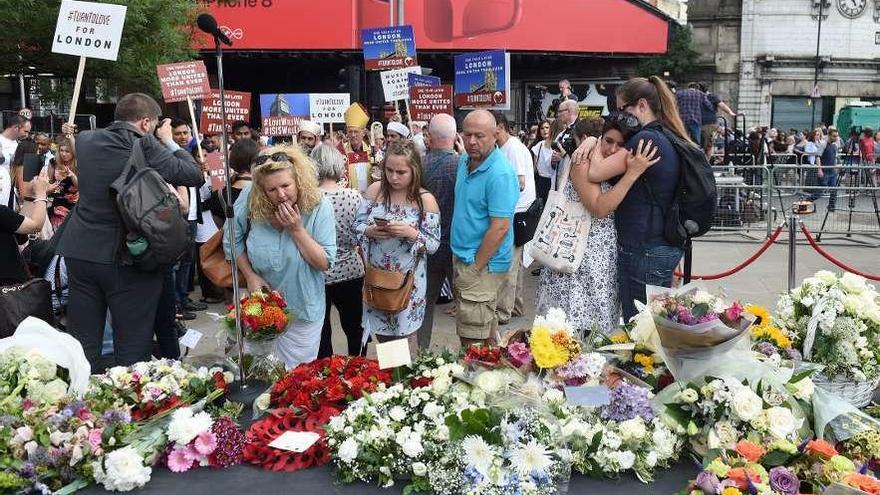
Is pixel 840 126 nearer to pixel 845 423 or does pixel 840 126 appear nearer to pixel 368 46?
pixel 368 46

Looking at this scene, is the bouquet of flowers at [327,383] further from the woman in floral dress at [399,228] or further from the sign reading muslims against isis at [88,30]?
the sign reading muslims against isis at [88,30]

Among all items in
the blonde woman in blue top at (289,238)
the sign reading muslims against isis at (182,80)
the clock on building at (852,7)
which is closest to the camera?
the blonde woman in blue top at (289,238)

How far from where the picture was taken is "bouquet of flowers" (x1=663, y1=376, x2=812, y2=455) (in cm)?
278

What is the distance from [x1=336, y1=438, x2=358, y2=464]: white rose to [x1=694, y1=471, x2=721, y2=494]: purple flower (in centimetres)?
112

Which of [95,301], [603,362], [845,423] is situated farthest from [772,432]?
[95,301]

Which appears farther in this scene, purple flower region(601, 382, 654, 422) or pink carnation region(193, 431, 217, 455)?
purple flower region(601, 382, 654, 422)

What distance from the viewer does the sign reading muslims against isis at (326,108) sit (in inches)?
436

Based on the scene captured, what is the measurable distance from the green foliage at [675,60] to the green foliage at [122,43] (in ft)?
76.7

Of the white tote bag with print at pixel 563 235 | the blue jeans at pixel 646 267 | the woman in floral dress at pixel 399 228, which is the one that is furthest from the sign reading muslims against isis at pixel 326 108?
the blue jeans at pixel 646 267

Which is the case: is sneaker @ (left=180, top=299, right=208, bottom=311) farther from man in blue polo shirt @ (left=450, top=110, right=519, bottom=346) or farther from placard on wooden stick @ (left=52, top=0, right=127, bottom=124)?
man in blue polo shirt @ (left=450, top=110, right=519, bottom=346)

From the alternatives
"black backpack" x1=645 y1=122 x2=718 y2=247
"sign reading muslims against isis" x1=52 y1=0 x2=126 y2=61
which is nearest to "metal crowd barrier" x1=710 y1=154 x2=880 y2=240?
"black backpack" x1=645 y1=122 x2=718 y2=247

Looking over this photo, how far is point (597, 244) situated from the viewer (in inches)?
182

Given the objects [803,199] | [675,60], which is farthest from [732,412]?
[675,60]

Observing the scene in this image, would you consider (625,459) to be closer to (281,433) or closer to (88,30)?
(281,433)
